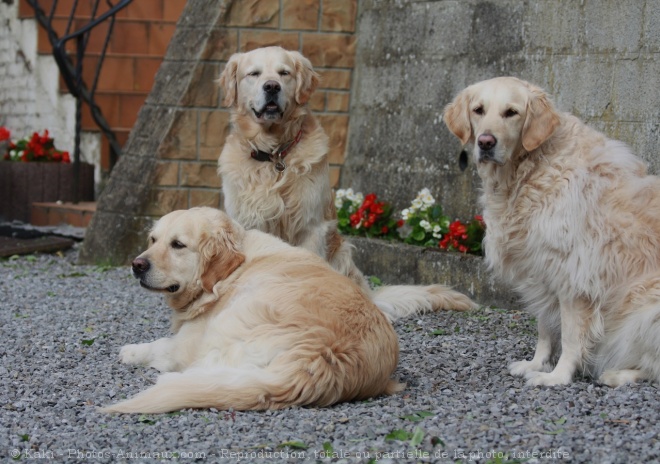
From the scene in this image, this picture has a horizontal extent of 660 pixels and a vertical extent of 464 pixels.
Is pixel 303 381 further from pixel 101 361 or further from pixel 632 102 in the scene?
pixel 632 102

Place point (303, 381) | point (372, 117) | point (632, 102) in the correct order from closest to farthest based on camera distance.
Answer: point (303, 381)
point (632, 102)
point (372, 117)

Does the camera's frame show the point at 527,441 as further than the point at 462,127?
No

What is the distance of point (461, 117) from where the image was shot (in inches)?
205

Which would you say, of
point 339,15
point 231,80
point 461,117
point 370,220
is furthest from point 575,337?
point 339,15

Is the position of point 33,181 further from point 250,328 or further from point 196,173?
point 250,328

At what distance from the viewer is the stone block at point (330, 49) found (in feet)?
29.0

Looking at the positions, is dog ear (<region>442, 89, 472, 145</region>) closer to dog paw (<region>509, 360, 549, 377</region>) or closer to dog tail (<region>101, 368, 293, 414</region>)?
dog paw (<region>509, 360, 549, 377</region>)

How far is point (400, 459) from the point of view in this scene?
141 inches

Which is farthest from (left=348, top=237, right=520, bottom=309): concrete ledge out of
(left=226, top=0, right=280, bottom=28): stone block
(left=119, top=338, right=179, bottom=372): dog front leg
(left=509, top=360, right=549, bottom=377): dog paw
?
(left=119, top=338, right=179, bottom=372): dog front leg

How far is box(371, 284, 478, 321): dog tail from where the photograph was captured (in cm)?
668

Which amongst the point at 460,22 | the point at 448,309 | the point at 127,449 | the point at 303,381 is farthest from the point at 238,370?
the point at 460,22

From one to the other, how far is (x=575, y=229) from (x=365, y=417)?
1.52m

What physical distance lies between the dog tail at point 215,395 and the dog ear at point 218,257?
86 centimetres

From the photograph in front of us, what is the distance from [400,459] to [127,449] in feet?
3.59
